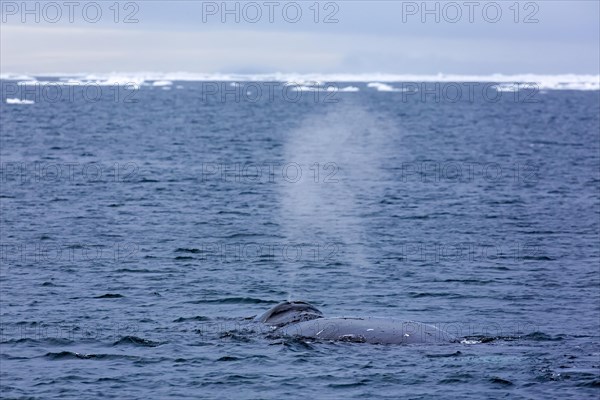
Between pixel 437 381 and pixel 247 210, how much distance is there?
31125 millimetres

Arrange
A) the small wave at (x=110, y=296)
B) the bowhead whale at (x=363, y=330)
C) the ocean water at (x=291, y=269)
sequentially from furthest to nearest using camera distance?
the small wave at (x=110, y=296) → the bowhead whale at (x=363, y=330) → the ocean water at (x=291, y=269)

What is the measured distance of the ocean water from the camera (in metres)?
23.5

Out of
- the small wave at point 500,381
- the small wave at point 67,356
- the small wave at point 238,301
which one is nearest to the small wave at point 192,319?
the small wave at point 238,301

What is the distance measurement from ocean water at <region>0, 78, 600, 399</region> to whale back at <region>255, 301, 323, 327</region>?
49 cm

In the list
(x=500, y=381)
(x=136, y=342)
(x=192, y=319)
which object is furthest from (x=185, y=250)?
(x=500, y=381)

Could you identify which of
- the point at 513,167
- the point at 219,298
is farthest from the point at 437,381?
the point at 513,167

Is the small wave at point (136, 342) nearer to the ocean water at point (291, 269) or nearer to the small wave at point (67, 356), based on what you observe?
the ocean water at point (291, 269)

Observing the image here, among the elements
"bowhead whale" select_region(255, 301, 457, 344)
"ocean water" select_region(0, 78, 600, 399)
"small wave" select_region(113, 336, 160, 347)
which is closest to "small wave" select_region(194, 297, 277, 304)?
"ocean water" select_region(0, 78, 600, 399)

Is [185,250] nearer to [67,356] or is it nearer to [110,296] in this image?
[110,296]

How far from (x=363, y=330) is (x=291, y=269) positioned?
1149cm

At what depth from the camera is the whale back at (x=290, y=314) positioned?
89.1 ft

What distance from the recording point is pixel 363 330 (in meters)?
25.8

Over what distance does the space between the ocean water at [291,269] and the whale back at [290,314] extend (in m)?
0.49

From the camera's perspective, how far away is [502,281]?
3506 centimetres
